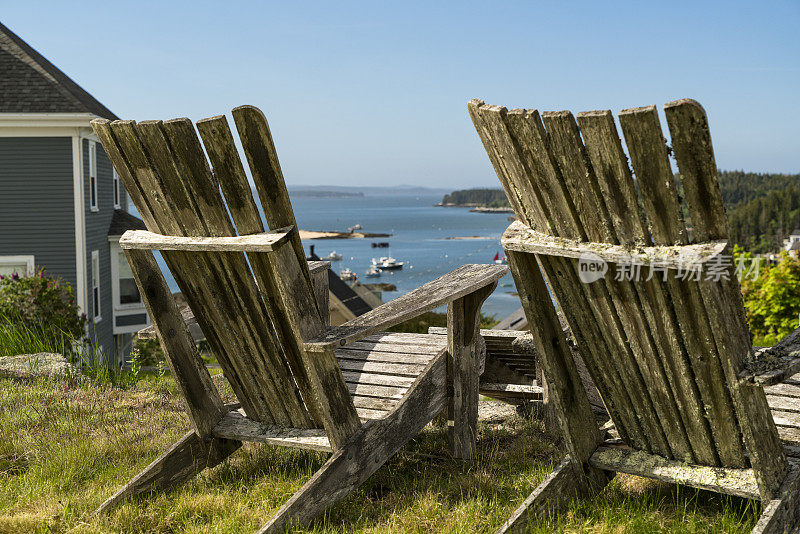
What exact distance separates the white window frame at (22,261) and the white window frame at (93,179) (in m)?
1.67

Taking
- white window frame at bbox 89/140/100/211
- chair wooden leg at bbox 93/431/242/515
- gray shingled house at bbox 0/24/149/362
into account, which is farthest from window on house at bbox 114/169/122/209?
chair wooden leg at bbox 93/431/242/515

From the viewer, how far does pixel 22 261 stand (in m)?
14.4

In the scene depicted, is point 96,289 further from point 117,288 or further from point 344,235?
point 344,235

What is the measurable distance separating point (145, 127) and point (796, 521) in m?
2.64

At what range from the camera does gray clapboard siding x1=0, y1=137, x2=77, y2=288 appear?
14047 mm

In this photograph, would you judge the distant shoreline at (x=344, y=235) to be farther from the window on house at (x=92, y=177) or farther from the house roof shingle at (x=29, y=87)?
the house roof shingle at (x=29, y=87)

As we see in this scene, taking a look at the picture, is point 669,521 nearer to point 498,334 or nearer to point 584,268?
point 584,268

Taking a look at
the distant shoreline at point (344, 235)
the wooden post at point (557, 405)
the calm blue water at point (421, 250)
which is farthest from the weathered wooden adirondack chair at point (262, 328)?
the distant shoreline at point (344, 235)

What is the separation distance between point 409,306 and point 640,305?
0.89 m

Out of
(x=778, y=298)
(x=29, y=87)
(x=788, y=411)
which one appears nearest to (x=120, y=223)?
(x=29, y=87)

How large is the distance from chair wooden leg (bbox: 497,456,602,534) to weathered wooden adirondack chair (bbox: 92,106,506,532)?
2.41 ft

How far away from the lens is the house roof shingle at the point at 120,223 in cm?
1742

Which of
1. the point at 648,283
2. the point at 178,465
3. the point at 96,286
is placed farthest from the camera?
the point at 96,286

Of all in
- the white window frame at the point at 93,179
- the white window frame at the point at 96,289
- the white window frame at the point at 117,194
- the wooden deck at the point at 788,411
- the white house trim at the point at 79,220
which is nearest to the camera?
the wooden deck at the point at 788,411
